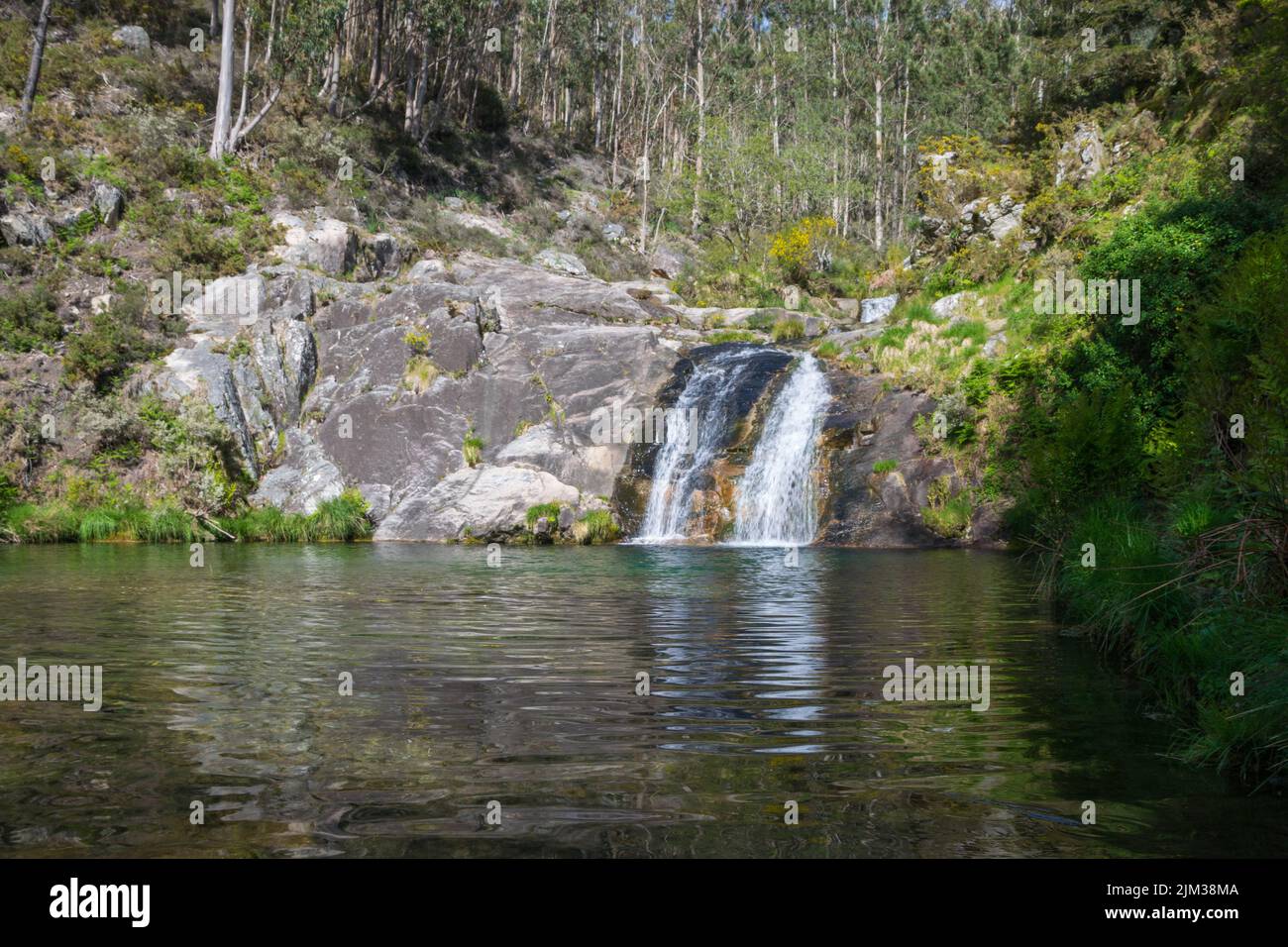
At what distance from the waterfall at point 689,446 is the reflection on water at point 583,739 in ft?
46.1

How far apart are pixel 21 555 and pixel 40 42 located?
86.3 ft

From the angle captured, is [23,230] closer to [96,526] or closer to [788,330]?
[96,526]

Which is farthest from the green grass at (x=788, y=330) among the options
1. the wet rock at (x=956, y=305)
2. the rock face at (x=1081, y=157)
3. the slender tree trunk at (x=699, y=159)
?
the slender tree trunk at (x=699, y=159)

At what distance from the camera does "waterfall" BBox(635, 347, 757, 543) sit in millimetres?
27562

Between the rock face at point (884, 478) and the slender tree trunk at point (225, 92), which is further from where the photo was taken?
the slender tree trunk at point (225, 92)

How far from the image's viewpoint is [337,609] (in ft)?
43.0

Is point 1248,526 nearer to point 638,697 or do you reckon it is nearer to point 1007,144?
point 638,697

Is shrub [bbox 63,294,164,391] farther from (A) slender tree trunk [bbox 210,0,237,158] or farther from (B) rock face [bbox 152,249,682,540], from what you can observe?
(A) slender tree trunk [bbox 210,0,237,158]

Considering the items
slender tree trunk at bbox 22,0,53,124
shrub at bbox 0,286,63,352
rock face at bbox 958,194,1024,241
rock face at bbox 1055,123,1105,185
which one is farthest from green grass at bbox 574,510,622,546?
slender tree trunk at bbox 22,0,53,124

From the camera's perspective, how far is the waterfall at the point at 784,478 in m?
26.7

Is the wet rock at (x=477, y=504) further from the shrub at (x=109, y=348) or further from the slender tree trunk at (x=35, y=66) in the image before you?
the slender tree trunk at (x=35, y=66)

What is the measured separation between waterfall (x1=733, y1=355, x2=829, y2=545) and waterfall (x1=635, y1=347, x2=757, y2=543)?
1.49 m

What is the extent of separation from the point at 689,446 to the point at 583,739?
2294 centimetres

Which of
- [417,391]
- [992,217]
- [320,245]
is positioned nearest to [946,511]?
[992,217]
